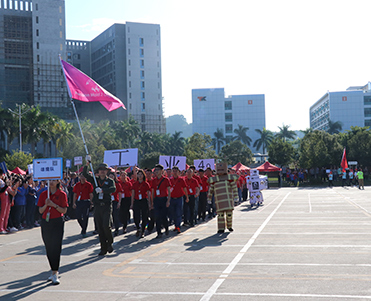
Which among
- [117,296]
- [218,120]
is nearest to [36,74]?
[218,120]

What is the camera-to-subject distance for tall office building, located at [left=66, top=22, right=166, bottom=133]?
409 ft

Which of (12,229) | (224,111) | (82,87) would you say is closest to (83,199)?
(82,87)

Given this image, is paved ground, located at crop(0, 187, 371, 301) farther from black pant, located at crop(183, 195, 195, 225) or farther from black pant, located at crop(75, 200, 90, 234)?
black pant, located at crop(183, 195, 195, 225)

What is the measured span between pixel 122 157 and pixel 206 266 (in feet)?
38.1

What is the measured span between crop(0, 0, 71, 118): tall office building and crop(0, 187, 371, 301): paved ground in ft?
277

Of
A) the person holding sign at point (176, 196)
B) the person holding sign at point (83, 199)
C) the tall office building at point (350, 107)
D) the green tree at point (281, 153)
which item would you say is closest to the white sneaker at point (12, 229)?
the person holding sign at point (83, 199)

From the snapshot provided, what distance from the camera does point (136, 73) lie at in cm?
12550

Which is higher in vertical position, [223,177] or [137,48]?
[137,48]

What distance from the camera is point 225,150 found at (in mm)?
93750

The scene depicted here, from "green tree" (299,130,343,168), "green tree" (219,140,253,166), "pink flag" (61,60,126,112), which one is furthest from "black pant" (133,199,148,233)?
"green tree" (219,140,253,166)

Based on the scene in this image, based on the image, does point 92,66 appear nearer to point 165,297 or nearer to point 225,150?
point 225,150

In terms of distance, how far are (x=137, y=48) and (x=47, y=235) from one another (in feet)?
397

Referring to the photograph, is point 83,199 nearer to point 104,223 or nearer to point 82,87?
point 82,87

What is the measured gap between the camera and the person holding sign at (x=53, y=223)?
26.1 ft
